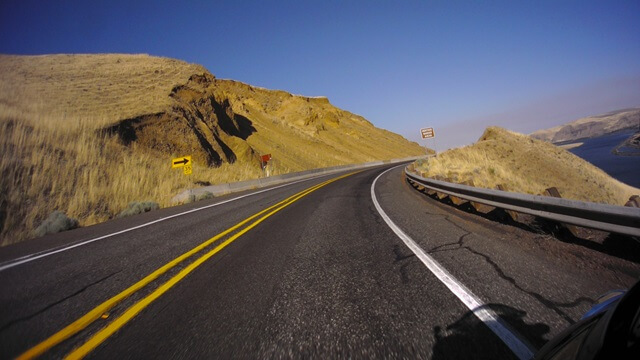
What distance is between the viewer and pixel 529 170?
60.6 ft

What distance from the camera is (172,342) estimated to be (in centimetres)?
250

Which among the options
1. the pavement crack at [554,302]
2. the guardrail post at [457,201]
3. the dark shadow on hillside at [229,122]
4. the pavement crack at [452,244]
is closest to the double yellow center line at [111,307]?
the pavement crack at [452,244]

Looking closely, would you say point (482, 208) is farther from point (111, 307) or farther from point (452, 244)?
point (111, 307)

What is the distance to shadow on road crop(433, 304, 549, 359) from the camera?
6.77 feet

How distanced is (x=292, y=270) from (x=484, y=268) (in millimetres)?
2382

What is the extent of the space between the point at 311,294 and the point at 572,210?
3.66 meters

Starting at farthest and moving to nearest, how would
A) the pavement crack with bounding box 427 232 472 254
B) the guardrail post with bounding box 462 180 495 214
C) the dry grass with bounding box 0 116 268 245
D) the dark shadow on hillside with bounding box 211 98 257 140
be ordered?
the dark shadow on hillside with bounding box 211 98 257 140 < the dry grass with bounding box 0 116 268 245 < the guardrail post with bounding box 462 180 495 214 < the pavement crack with bounding box 427 232 472 254

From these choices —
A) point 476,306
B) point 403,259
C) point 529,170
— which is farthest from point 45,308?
point 529,170

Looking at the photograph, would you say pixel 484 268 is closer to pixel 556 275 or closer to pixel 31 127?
pixel 556 275

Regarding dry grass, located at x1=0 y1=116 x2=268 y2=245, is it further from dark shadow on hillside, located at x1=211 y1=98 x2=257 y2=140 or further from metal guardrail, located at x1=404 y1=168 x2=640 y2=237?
dark shadow on hillside, located at x1=211 y1=98 x2=257 y2=140

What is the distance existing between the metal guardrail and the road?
41 cm

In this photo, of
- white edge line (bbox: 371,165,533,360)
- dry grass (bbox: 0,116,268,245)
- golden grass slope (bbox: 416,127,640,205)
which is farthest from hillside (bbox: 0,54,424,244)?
golden grass slope (bbox: 416,127,640,205)

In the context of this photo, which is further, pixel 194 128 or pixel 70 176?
pixel 194 128

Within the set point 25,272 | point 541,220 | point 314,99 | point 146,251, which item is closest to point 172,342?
point 146,251
